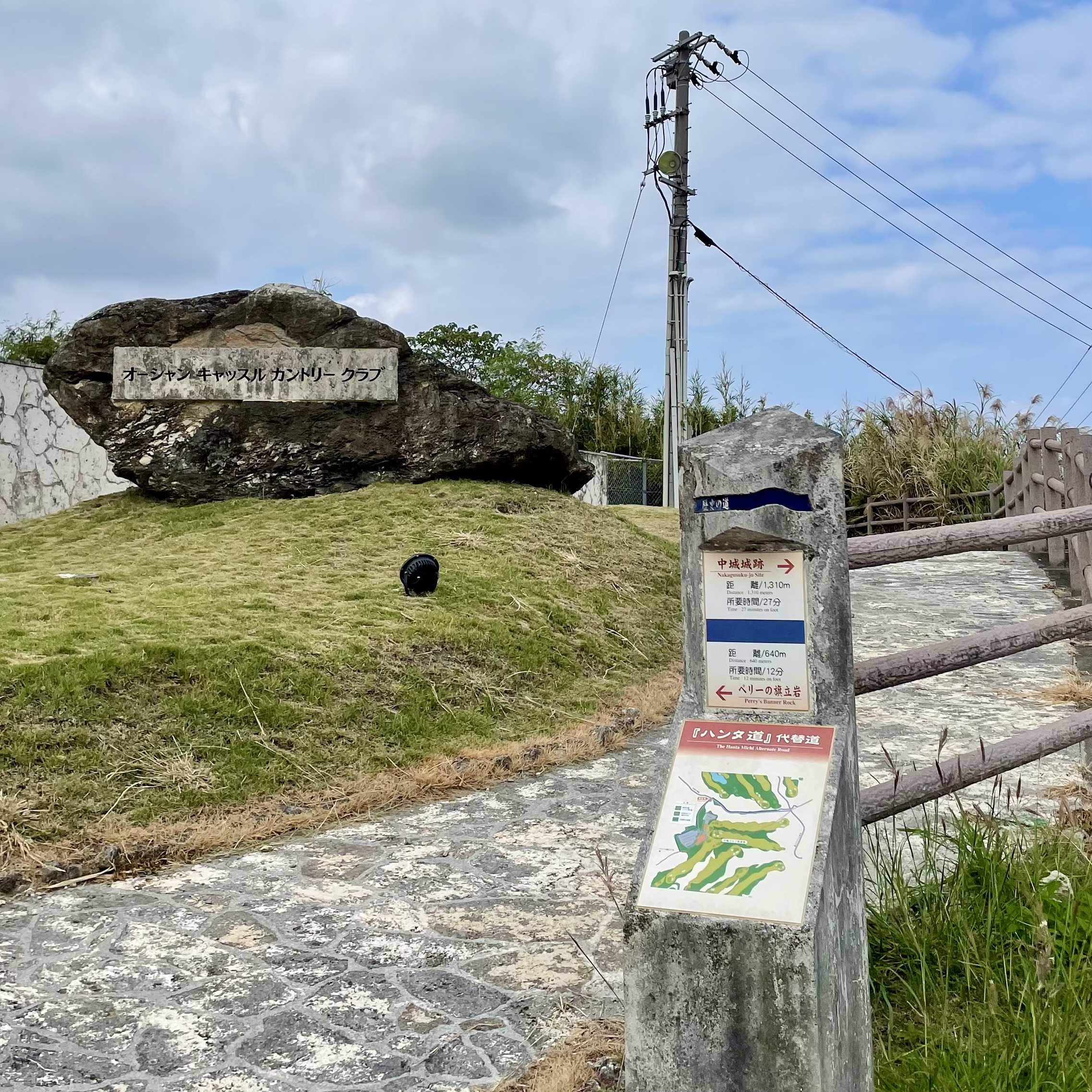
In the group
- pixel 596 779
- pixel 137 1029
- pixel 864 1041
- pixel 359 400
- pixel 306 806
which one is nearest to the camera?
pixel 864 1041

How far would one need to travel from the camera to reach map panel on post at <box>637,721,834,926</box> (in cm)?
215

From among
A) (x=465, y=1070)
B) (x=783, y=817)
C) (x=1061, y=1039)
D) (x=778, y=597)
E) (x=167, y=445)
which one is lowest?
(x=465, y=1070)

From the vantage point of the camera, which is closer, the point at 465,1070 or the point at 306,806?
the point at 465,1070

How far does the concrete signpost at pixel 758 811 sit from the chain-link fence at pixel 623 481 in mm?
17876

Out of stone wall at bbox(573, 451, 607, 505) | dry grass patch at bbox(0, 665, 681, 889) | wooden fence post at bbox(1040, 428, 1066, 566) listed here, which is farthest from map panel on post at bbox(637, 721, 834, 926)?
stone wall at bbox(573, 451, 607, 505)

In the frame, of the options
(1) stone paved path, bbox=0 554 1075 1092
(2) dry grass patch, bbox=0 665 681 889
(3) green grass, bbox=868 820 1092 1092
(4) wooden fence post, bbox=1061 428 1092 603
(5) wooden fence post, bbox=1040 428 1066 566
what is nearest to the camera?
(3) green grass, bbox=868 820 1092 1092

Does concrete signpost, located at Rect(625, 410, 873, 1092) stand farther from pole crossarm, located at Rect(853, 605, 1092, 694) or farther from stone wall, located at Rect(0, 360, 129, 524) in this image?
stone wall, located at Rect(0, 360, 129, 524)

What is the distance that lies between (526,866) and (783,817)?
2440 mm

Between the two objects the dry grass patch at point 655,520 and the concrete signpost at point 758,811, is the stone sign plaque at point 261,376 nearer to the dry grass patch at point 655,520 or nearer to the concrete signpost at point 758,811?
the dry grass patch at point 655,520

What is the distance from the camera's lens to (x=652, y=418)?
81.0 ft

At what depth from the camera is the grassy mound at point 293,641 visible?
210 inches

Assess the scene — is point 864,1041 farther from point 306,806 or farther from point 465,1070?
point 306,806

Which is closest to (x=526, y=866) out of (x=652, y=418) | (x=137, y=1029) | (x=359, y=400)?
(x=137, y=1029)

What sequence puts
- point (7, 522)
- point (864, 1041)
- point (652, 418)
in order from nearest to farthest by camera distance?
point (864, 1041)
point (7, 522)
point (652, 418)
